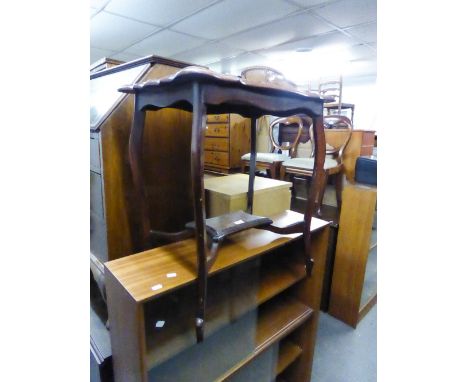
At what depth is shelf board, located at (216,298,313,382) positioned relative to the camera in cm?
93

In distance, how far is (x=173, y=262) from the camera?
75 centimetres

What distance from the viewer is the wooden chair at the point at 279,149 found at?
2254 mm

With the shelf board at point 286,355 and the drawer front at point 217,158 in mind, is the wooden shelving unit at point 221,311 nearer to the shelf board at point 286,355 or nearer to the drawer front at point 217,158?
the shelf board at point 286,355

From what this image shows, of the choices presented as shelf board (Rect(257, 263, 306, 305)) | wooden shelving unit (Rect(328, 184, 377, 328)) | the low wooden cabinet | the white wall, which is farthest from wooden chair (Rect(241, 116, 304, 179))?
the white wall

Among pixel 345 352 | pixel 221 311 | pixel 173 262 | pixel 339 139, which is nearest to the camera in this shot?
pixel 173 262

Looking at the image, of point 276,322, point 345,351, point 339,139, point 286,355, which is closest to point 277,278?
point 276,322

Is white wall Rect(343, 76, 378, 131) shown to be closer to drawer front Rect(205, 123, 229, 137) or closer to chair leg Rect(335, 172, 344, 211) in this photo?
drawer front Rect(205, 123, 229, 137)

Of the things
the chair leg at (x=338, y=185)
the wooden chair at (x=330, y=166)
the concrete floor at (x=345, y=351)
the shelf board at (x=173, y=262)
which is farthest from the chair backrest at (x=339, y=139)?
the shelf board at (x=173, y=262)

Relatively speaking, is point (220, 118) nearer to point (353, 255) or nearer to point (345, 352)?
point (353, 255)

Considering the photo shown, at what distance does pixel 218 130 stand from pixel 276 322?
82.8 inches

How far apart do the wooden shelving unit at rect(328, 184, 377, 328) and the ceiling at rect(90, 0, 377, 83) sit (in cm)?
183

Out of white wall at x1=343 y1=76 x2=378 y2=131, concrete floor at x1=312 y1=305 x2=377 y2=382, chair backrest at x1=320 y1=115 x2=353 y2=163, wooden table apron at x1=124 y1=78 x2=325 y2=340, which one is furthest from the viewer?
white wall at x1=343 y1=76 x2=378 y2=131
